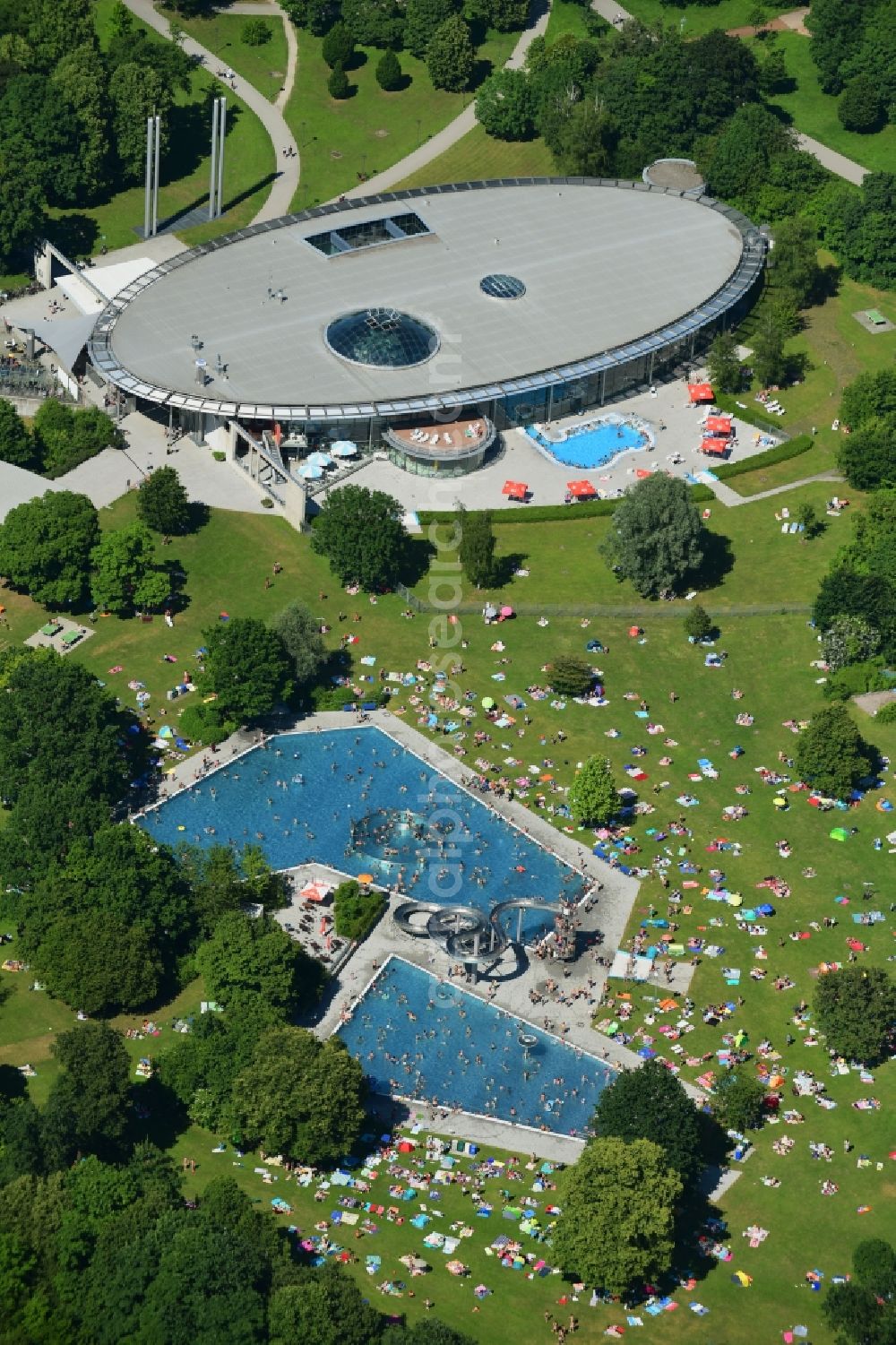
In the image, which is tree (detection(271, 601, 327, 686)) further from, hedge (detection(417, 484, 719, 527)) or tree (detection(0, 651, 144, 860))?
hedge (detection(417, 484, 719, 527))

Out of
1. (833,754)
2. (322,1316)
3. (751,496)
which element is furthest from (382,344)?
(322,1316)

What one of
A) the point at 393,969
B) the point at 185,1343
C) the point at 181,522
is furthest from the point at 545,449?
the point at 185,1343

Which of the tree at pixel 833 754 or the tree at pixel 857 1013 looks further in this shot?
the tree at pixel 833 754

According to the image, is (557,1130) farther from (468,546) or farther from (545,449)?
(545,449)

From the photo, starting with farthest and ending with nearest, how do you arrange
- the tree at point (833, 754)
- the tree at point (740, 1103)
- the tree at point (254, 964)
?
the tree at point (833, 754) < the tree at point (254, 964) < the tree at point (740, 1103)

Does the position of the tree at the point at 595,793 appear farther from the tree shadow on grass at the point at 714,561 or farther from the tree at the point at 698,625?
the tree shadow on grass at the point at 714,561

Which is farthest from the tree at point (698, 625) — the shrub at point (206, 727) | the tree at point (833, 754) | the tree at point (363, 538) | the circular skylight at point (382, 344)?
the shrub at point (206, 727)

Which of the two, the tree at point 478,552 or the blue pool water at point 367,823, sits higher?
the tree at point 478,552
